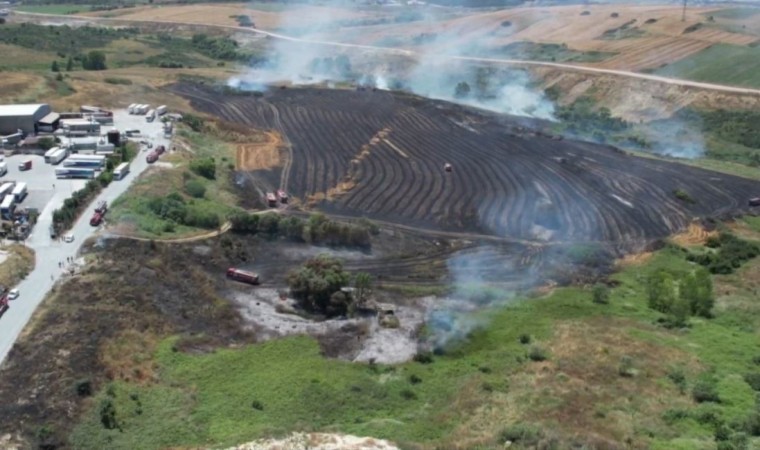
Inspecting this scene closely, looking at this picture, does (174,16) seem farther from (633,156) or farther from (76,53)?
(633,156)

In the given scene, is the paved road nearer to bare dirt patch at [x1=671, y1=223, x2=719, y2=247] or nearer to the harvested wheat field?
bare dirt patch at [x1=671, y1=223, x2=719, y2=247]

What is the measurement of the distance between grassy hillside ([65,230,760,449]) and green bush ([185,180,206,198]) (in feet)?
69.3

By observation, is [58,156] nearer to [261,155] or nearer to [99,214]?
[99,214]

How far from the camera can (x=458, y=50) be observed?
128375mm

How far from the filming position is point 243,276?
44.5m

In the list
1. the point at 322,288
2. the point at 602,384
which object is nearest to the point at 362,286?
the point at 322,288

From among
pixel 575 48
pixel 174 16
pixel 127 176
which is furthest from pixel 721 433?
pixel 174 16

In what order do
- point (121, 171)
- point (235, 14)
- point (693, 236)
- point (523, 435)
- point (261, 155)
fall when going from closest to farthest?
point (523, 435), point (693, 236), point (121, 171), point (261, 155), point (235, 14)

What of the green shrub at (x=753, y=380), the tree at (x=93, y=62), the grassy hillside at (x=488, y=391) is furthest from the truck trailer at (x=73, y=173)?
the tree at (x=93, y=62)

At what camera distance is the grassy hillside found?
98.2 ft

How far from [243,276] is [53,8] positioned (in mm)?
151288

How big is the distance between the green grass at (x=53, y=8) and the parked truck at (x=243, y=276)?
140485 millimetres

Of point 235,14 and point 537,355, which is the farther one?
point 235,14

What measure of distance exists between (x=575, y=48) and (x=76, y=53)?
7389 centimetres
